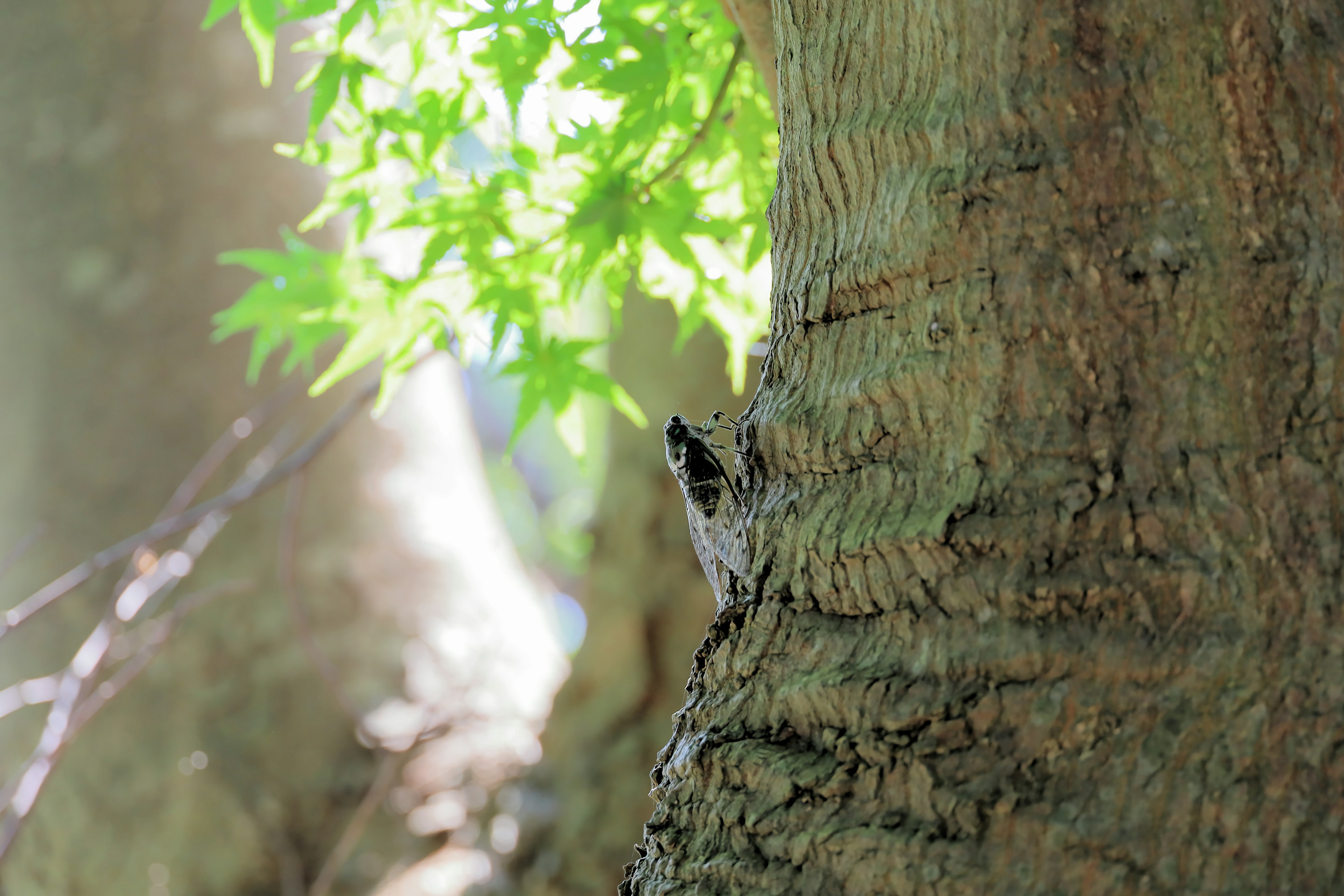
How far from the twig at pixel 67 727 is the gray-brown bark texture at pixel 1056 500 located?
128cm

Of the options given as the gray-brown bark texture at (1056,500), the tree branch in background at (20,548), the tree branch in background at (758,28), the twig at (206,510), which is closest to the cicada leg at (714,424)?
the gray-brown bark texture at (1056,500)

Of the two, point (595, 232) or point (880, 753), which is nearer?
point (880, 753)

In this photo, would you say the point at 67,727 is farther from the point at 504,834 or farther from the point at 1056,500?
the point at 1056,500

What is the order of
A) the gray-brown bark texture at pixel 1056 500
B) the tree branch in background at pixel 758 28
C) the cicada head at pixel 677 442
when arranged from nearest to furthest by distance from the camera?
the gray-brown bark texture at pixel 1056 500 → the cicada head at pixel 677 442 → the tree branch in background at pixel 758 28

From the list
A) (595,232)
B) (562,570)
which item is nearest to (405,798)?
(595,232)

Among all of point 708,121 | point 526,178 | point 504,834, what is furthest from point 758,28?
point 504,834

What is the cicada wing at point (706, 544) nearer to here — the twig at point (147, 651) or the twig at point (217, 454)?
the twig at point (147, 651)

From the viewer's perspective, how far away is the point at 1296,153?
60 cm

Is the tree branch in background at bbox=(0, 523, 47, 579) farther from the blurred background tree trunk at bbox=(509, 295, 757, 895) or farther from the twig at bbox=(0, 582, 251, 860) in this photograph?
the blurred background tree trunk at bbox=(509, 295, 757, 895)

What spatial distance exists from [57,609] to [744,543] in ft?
7.65

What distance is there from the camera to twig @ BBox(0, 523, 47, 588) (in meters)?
1.55

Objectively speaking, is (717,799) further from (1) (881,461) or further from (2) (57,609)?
(2) (57,609)

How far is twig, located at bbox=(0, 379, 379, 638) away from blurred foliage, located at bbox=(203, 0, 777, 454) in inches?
18.1

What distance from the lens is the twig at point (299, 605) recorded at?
7.12 ft
